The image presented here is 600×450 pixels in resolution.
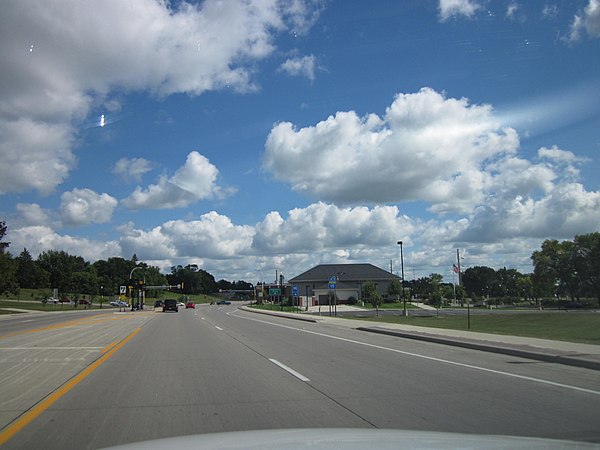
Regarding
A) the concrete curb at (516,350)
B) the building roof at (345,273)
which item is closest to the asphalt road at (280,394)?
the concrete curb at (516,350)

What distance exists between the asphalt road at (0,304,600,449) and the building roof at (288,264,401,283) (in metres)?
106

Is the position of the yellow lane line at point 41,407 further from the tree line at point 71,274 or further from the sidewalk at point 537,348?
the tree line at point 71,274

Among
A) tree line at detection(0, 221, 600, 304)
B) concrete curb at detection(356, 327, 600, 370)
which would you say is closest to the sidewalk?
concrete curb at detection(356, 327, 600, 370)

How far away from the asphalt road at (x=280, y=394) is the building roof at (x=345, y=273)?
4174 inches

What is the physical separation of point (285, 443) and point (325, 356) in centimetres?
1058

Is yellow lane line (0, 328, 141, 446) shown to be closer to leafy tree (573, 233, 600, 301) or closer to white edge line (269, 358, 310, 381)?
white edge line (269, 358, 310, 381)

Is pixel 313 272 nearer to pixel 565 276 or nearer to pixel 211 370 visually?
pixel 565 276

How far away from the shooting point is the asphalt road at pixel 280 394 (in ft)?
22.2

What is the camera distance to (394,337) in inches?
885

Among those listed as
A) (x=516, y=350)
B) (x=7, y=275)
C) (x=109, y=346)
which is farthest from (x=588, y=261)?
(x=7, y=275)

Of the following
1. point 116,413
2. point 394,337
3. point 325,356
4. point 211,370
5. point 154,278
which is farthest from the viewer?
point 154,278

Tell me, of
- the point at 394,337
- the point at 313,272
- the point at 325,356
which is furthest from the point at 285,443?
the point at 313,272

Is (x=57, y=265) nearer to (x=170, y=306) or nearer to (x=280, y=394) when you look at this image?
(x=170, y=306)

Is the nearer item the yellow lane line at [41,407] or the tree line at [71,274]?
the yellow lane line at [41,407]
